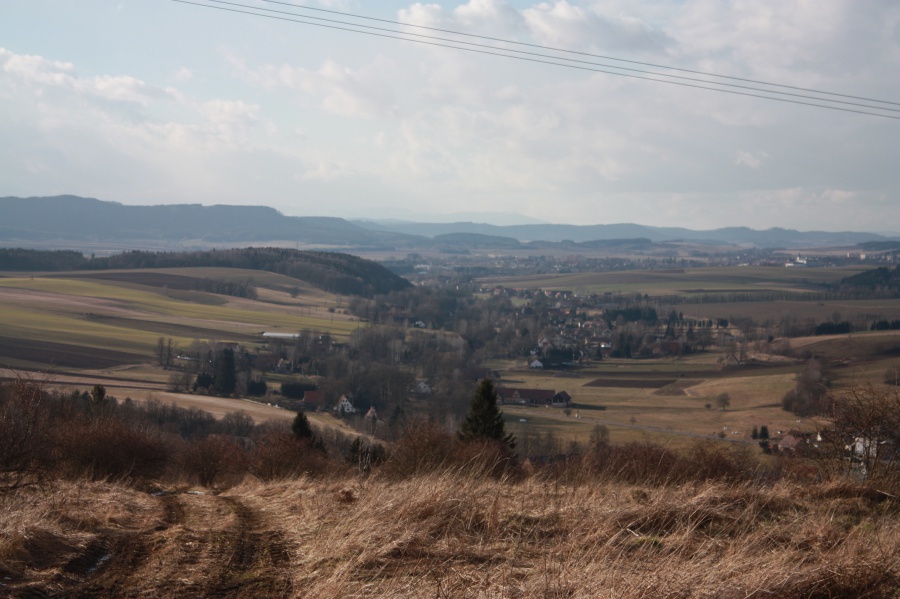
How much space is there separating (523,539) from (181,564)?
9.50ft

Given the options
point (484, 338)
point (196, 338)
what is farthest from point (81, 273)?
point (484, 338)

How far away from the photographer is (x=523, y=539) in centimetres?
653

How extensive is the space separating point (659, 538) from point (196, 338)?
7233 centimetres

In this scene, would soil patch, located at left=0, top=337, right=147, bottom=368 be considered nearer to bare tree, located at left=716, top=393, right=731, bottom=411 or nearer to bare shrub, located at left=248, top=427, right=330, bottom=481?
bare shrub, located at left=248, top=427, right=330, bottom=481

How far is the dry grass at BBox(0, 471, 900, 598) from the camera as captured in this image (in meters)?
4.77

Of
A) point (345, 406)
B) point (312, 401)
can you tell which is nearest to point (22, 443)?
point (345, 406)

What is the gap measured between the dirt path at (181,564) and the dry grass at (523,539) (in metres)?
0.04

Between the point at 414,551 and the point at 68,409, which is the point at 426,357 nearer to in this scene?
the point at 68,409

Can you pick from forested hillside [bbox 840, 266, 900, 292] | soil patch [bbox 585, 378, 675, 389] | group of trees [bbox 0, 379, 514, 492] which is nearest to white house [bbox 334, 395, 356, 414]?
soil patch [bbox 585, 378, 675, 389]

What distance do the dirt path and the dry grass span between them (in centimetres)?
4

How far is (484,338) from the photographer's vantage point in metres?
101

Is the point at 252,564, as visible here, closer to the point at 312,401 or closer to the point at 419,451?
the point at 419,451

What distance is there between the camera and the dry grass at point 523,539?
4.77 metres

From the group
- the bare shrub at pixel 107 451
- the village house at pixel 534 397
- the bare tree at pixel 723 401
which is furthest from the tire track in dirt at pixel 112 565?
the village house at pixel 534 397
